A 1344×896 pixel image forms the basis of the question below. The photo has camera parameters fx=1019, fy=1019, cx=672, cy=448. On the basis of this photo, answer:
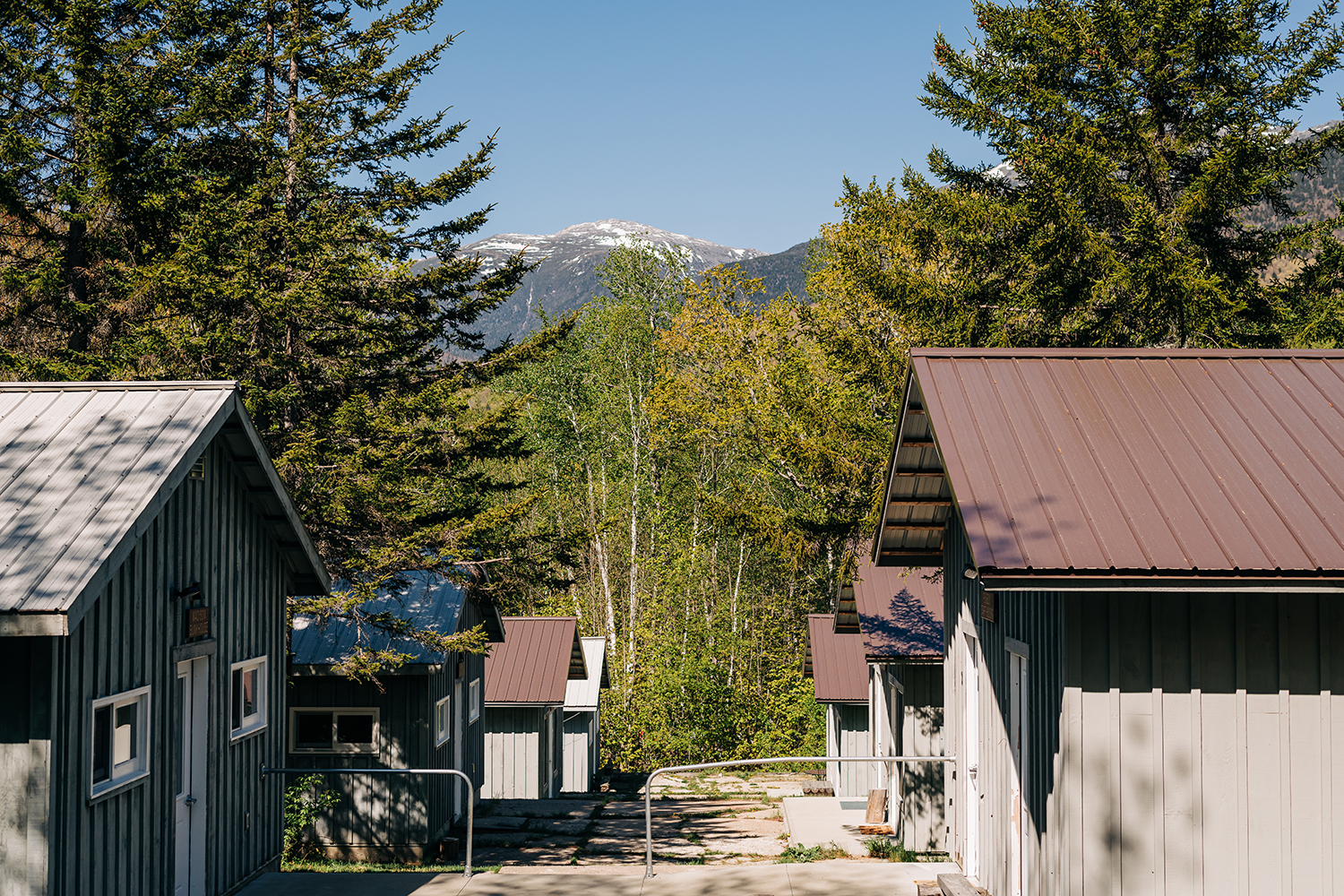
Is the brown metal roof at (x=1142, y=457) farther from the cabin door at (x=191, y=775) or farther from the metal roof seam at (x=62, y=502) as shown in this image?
the cabin door at (x=191, y=775)

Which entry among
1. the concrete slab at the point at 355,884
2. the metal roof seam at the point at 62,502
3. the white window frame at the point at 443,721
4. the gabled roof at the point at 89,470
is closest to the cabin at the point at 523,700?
the white window frame at the point at 443,721

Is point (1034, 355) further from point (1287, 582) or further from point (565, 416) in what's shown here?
point (565, 416)

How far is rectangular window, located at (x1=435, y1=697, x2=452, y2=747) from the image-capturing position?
16.5 m

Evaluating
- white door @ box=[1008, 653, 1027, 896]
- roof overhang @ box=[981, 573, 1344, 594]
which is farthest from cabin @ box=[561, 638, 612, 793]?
roof overhang @ box=[981, 573, 1344, 594]

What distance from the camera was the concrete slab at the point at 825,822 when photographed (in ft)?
57.1

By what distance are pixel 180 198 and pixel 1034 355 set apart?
1211cm

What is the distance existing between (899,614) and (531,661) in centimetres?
1012

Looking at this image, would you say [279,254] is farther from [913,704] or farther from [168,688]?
[913,704]

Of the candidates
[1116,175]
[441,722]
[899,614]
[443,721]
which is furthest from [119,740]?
[1116,175]

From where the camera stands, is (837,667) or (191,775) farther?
(837,667)

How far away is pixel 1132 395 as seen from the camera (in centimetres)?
828

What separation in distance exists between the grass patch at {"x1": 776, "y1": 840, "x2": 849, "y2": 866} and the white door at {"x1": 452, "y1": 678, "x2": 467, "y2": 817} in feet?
19.8

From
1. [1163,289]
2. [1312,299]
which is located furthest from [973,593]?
[1312,299]

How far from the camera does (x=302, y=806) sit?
15664mm
